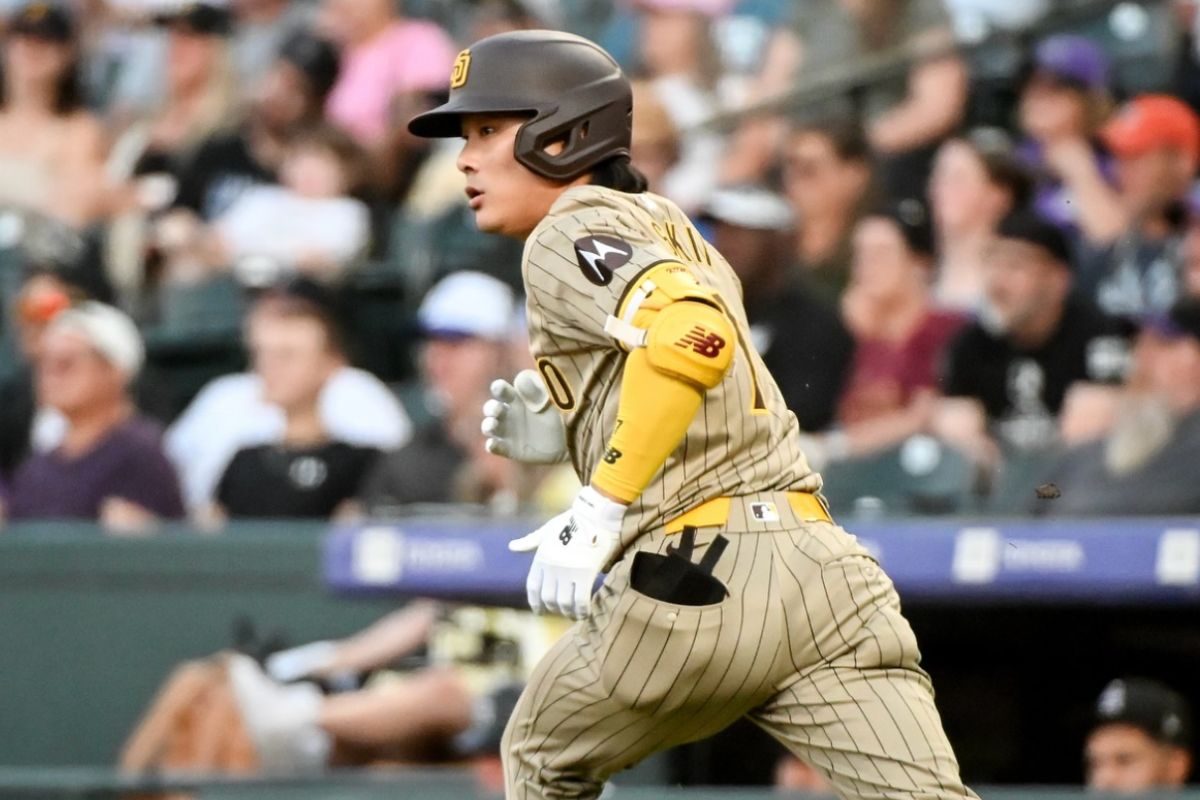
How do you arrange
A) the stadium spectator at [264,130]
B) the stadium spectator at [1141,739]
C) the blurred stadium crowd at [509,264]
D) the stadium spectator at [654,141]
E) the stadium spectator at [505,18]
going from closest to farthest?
the stadium spectator at [1141,739] < the blurred stadium crowd at [509,264] < the stadium spectator at [654,141] < the stadium spectator at [505,18] < the stadium spectator at [264,130]

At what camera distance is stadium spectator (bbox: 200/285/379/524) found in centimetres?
740

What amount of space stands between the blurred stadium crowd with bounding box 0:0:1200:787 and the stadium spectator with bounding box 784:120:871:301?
1 centimetres

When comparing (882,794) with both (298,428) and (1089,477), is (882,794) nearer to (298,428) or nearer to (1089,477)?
(1089,477)

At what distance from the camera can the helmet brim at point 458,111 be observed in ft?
11.4

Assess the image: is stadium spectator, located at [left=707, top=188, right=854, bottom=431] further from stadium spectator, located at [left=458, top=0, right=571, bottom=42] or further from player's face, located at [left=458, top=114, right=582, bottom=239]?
player's face, located at [left=458, top=114, right=582, bottom=239]

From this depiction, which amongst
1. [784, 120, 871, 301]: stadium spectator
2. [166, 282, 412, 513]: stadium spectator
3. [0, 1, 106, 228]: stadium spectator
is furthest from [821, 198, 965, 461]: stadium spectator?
[0, 1, 106, 228]: stadium spectator

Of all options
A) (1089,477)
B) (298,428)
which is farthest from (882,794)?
(298,428)

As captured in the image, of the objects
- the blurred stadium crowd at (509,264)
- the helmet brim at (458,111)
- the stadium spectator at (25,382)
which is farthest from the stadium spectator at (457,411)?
the helmet brim at (458,111)

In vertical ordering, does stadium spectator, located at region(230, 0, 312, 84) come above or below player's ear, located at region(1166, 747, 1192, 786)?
above

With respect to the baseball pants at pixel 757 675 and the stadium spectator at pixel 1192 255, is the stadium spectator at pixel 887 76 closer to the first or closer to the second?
the stadium spectator at pixel 1192 255

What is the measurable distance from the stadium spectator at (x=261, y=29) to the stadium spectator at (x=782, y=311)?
10.4 feet

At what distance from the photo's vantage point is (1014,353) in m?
6.45

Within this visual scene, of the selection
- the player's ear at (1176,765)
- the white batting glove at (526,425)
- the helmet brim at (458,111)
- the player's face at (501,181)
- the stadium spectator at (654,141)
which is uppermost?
the stadium spectator at (654,141)

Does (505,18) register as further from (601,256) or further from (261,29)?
(601,256)
